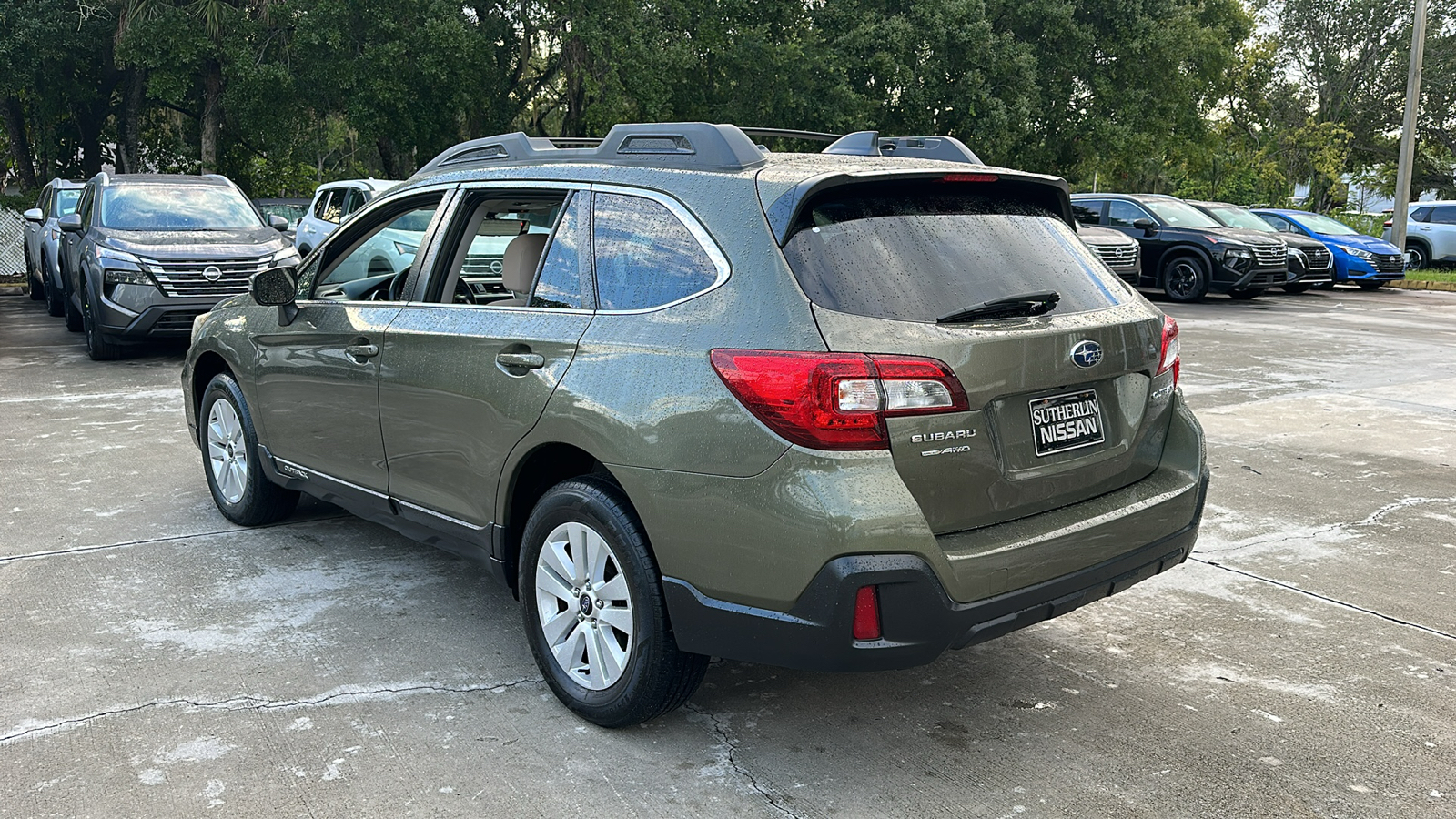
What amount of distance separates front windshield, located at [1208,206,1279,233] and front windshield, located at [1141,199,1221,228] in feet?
1.25

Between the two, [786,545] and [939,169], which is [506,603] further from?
[939,169]

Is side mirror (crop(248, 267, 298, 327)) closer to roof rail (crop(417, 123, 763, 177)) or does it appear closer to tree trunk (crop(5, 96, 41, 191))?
roof rail (crop(417, 123, 763, 177))

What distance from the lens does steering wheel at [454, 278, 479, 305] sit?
4270mm

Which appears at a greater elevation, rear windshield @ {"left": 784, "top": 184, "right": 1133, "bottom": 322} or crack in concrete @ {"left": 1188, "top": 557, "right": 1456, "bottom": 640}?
rear windshield @ {"left": 784, "top": 184, "right": 1133, "bottom": 322}

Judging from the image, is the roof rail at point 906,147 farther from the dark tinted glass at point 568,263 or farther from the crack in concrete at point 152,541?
A: the crack in concrete at point 152,541

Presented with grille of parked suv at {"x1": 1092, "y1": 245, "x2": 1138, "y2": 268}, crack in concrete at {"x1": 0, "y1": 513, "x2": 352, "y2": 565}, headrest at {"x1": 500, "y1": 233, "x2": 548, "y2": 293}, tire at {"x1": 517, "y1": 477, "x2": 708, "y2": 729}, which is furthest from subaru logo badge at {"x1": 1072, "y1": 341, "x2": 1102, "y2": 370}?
grille of parked suv at {"x1": 1092, "y1": 245, "x2": 1138, "y2": 268}

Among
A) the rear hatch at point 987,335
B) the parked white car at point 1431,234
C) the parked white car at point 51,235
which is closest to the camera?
the rear hatch at point 987,335

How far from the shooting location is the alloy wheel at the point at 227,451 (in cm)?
564

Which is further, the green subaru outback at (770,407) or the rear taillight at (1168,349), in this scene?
the rear taillight at (1168,349)

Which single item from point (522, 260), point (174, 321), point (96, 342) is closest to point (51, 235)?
point (96, 342)

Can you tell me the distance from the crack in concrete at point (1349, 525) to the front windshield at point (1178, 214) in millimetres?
13964

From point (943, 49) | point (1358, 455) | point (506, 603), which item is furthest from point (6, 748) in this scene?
point (943, 49)

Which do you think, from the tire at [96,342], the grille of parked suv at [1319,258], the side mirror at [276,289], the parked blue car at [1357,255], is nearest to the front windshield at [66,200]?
the tire at [96,342]

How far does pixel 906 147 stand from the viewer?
13.8ft
